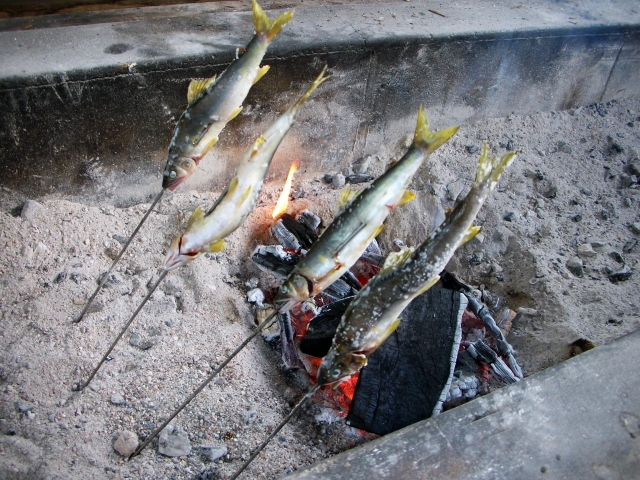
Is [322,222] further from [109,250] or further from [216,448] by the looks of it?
[216,448]

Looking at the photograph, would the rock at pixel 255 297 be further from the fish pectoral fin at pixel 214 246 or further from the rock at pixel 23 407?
the rock at pixel 23 407

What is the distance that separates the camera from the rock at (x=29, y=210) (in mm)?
3500

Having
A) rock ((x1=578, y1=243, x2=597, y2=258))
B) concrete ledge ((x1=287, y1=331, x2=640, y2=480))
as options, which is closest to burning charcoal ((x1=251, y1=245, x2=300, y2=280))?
concrete ledge ((x1=287, y1=331, x2=640, y2=480))

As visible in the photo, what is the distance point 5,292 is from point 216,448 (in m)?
1.49

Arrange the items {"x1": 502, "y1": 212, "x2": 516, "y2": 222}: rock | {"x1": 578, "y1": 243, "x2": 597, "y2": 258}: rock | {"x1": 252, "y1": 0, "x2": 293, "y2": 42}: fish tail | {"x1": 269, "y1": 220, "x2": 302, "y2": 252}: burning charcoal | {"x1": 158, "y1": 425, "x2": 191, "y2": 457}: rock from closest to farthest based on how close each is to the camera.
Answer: {"x1": 252, "y1": 0, "x2": 293, "y2": 42}: fish tail, {"x1": 158, "y1": 425, "x2": 191, "y2": 457}: rock, {"x1": 269, "y1": 220, "x2": 302, "y2": 252}: burning charcoal, {"x1": 578, "y1": 243, "x2": 597, "y2": 258}: rock, {"x1": 502, "y1": 212, "x2": 516, "y2": 222}: rock

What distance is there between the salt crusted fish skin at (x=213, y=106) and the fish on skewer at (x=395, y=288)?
3.30ft

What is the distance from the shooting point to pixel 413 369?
3152mm

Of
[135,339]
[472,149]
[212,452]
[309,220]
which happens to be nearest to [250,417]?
[212,452]

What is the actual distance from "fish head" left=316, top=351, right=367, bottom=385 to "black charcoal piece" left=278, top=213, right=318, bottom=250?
1385 millimetres

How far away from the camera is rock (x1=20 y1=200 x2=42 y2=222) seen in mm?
3500

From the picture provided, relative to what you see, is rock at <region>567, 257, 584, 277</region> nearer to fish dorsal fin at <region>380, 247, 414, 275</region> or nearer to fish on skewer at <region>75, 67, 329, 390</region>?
fish dorsal fin at <region>380, 247, 414, 275</region>

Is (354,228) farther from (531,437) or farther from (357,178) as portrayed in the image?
(357,178)

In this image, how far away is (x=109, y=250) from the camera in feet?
11.7

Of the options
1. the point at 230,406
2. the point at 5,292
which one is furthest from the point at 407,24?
the point at 5,292
